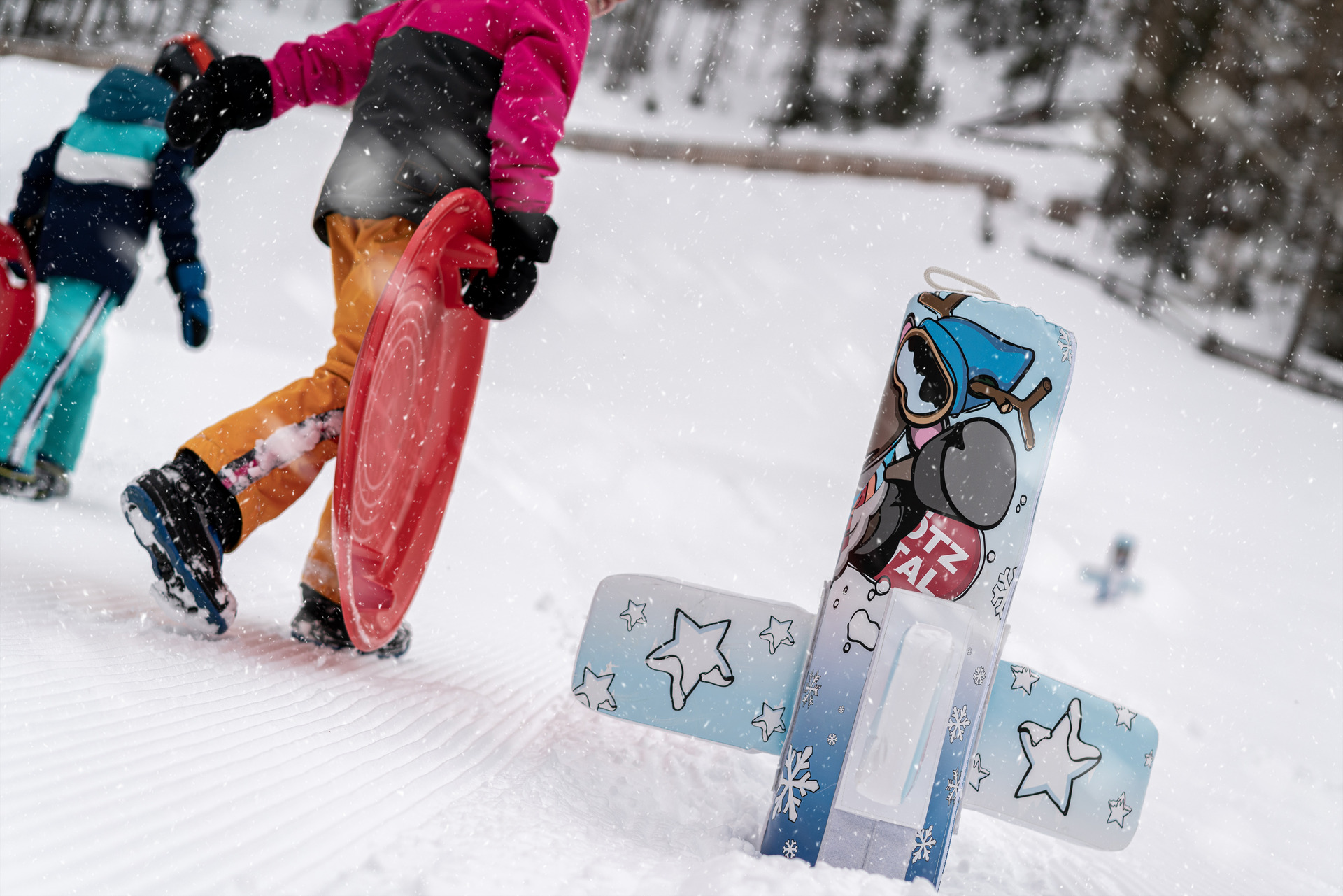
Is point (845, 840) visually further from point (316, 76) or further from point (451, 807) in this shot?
point (316, 76)

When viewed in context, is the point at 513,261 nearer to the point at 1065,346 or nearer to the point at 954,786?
the point at 1065,346

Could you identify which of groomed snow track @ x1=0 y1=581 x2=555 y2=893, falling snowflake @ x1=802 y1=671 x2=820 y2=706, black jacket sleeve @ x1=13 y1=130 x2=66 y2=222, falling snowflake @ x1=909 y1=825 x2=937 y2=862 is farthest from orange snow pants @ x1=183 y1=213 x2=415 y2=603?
black jacket sleeve @ x1=13 y1=130 x2=66 y2=222

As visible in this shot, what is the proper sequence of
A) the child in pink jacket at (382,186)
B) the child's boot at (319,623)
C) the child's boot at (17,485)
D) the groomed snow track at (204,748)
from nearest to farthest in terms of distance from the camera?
the groomed snow track at (204,748) → the child in pink jacket at (382,186) → the child's boot at (319,623) → the child's boot at (17,485)

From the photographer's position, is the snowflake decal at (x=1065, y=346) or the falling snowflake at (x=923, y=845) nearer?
the falling snowflake at (x=923, y=845)

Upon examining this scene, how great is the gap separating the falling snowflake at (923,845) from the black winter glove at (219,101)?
6.32ft

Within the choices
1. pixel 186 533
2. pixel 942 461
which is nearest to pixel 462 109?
pixel 186 533

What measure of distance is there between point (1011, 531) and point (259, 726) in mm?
1151

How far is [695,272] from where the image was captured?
8.65m

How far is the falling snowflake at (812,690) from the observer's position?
132 centimetres

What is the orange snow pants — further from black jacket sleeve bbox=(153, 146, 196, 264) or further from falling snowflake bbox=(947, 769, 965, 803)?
falling snowflake bbox=(947, 769, 965, 803)

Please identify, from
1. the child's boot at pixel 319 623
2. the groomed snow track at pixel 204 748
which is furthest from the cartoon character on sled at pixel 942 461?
the child's boot at pixel 319 623

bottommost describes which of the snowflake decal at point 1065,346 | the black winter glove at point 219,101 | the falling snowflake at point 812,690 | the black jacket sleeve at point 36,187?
the falling snowflake at point 812,690

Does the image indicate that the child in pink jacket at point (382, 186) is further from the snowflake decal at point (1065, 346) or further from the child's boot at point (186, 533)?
the snowflake decal at point (1065, 346)

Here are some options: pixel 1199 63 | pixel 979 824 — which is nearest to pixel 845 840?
pixel 979 824
